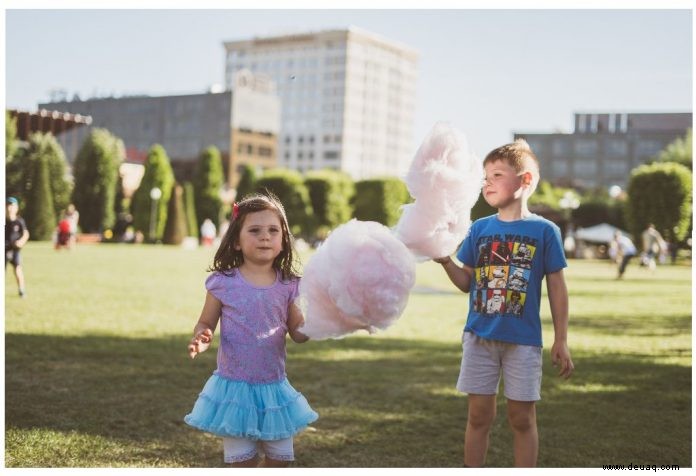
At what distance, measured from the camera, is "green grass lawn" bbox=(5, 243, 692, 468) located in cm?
511

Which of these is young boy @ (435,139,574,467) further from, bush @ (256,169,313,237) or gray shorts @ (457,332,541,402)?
bush @ (256,169,313,237)

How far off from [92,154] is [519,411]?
1847 inches

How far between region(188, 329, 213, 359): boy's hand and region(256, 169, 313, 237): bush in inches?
2232

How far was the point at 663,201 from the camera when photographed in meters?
15.3

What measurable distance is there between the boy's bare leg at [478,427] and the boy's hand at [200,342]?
135 centimetres

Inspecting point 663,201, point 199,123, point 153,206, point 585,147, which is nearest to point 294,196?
point 153,206

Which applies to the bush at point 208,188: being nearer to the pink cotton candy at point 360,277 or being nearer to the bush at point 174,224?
the bush at point 174,224

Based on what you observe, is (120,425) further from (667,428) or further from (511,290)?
(667,428)

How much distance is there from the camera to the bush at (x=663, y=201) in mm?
A: 13273

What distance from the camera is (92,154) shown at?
47781 mm

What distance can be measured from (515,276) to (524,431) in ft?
2.55

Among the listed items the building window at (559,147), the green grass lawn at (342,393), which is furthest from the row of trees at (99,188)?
the building window at (559,147)

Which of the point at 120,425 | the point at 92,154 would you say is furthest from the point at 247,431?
the point at 92,154

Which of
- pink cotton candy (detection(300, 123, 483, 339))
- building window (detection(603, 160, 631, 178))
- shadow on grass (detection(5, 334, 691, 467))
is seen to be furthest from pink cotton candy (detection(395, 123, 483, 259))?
building window (detection(603, 160, 631, 178))
